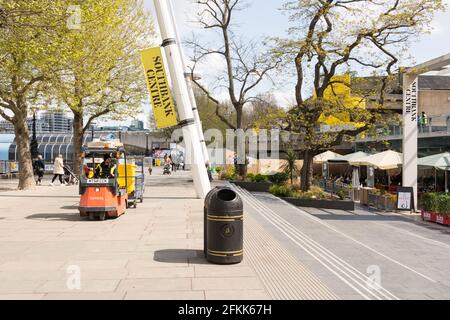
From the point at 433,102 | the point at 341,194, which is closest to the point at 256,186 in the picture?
the point at 341,194

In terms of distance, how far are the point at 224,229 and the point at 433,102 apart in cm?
3930

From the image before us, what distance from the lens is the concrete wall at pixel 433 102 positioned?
1633 inches

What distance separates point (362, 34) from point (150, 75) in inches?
420

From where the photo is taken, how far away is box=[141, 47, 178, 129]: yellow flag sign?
16.3 m

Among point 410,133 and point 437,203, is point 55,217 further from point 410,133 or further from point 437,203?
point 410,133

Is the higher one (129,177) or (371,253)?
(129,177)

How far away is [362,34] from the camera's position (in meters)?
21.6

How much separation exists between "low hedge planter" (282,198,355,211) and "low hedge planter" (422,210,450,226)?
138 inches

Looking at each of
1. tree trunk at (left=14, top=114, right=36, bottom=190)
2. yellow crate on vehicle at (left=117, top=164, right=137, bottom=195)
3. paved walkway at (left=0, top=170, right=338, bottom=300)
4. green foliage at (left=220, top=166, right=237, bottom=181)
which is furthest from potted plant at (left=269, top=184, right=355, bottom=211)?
tree trunk at (left=14, top=114, right=36, bottom=190)

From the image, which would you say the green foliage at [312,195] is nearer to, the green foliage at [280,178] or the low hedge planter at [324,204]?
the low hedge planter at [324,204]

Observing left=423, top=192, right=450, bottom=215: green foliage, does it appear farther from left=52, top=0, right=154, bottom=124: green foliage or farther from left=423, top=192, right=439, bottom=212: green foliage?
left=52, top=0, right=154, bottom=124: green foliage

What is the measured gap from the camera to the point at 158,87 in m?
16.5

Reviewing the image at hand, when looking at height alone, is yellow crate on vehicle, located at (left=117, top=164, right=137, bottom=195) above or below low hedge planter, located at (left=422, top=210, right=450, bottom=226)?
above
